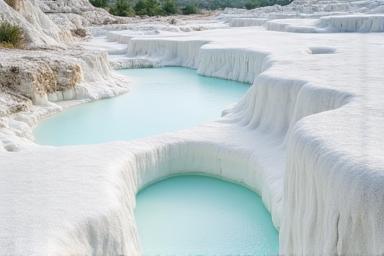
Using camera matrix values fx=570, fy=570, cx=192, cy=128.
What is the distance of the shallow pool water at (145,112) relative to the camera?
376 inches

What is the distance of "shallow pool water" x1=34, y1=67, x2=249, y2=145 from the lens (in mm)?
9562

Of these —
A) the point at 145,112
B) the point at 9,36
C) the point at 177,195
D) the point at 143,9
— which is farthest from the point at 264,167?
the point at 143,9

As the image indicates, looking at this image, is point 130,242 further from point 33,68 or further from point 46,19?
point 46,19

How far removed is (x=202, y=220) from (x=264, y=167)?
1.18 meters

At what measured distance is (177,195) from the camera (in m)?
6.91

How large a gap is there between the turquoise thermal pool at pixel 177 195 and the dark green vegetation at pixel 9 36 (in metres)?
2.89

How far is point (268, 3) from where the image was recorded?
52.7 meters

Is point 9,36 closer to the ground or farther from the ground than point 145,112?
farther from the ground

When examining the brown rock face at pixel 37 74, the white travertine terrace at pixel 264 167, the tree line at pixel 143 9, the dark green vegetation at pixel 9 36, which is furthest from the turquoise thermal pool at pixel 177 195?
the tree line at pixel 143 9

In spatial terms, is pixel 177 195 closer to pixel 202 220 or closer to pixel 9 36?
pixel 202 220

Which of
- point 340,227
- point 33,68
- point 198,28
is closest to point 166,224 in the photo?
point 340,227

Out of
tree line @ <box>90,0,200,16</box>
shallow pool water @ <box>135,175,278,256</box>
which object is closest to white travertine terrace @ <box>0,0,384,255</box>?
shallow pool water @ <box>135,175,278,256</box>

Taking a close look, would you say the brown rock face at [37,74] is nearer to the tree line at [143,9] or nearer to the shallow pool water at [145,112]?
the shallow pool water at [145,112]

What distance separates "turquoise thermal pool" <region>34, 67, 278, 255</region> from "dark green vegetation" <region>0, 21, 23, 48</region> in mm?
2886
